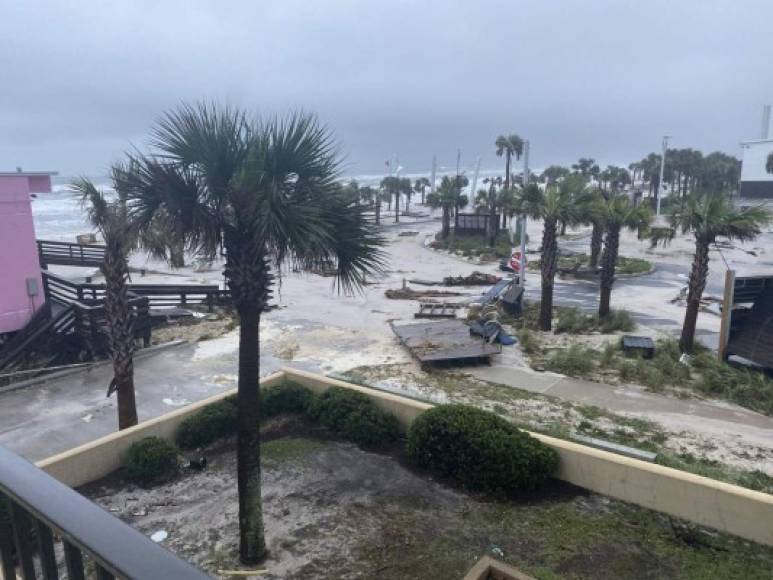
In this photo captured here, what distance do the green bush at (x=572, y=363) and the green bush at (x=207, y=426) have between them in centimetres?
953

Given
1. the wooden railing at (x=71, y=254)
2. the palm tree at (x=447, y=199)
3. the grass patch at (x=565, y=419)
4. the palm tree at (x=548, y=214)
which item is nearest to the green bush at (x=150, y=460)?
the grass patch at (x=565, y=419)

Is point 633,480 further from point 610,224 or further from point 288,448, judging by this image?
point 610,224

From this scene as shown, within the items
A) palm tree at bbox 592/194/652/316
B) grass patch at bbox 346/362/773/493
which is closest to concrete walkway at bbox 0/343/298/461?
grass patch at bbox 346/362/773/493

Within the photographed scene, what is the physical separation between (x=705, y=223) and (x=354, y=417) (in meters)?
12.5

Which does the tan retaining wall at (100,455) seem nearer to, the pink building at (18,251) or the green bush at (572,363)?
the pink building at (18,251)

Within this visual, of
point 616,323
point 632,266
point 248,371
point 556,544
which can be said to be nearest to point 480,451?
point 556,544

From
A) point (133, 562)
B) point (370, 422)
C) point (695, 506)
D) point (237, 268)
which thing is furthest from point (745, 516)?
point (133, 562)

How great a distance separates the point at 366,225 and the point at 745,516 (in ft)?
18.9

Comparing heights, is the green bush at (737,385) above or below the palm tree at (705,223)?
below

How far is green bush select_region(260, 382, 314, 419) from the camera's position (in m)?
11.3

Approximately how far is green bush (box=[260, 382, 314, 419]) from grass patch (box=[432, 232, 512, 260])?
32.1 meters

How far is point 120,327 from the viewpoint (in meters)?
10.5

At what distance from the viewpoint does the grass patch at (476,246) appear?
142 ft

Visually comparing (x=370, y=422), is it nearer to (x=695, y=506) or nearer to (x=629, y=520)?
(x=629, y=520)
